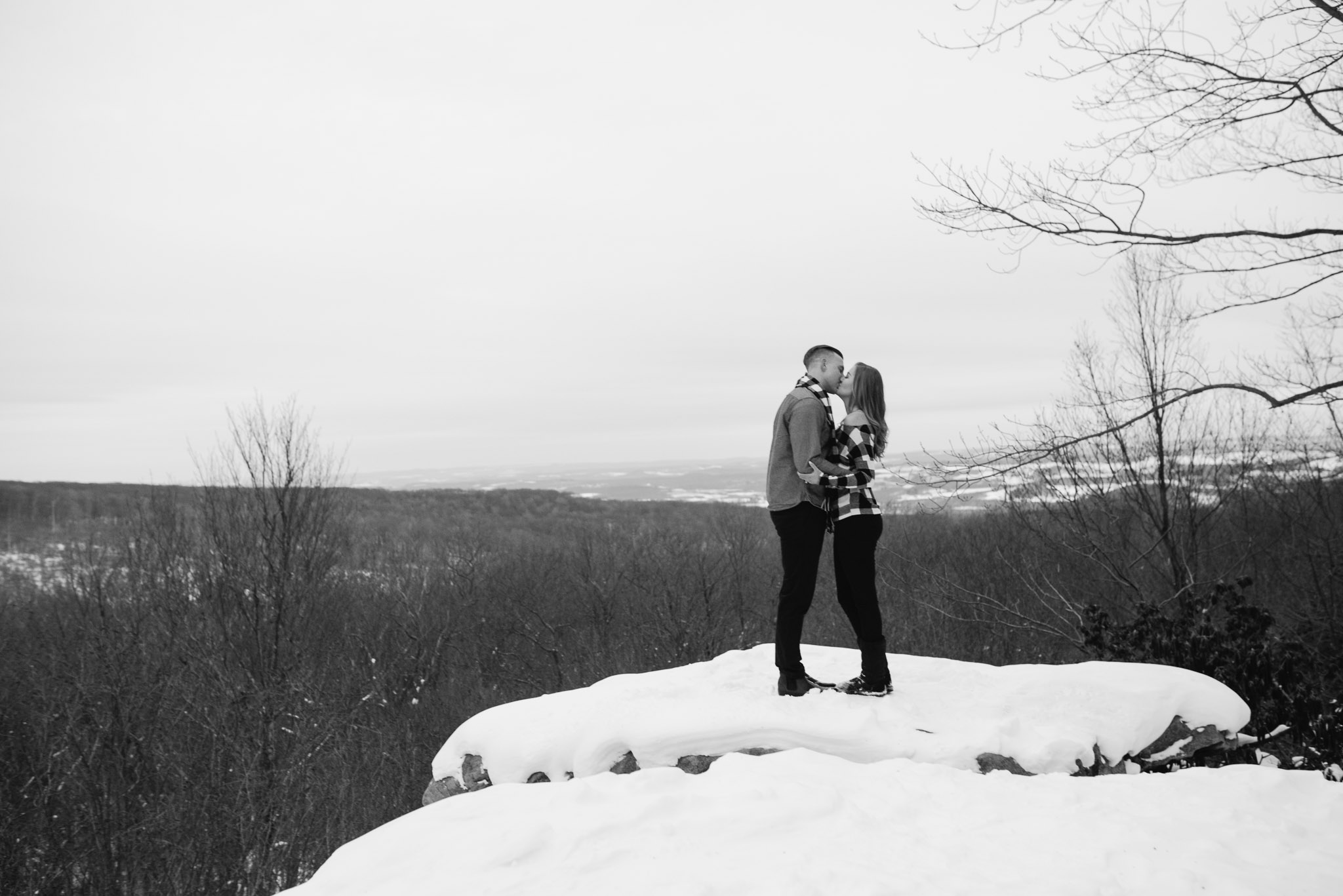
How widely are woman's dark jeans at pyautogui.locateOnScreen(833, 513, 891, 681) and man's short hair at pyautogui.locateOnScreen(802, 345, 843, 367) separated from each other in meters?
1.12

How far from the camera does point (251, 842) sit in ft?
48.5

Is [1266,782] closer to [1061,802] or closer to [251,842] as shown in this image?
[1061,802]

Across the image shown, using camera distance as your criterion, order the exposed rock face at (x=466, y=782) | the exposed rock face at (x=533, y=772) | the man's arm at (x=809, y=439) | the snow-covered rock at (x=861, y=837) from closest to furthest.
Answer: the snow-covered rock at (x=861, y=837)
the exposed rock face at (x=533, y=772)
the man's arm at (x=809, y=439)
the exposed rock face at (x=466, y=782)

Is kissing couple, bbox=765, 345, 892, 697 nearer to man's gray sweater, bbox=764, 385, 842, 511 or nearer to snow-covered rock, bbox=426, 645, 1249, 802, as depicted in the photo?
man's gray sweater, bbox=764, 385, 842, 511

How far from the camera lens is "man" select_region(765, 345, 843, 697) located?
17.7 ft

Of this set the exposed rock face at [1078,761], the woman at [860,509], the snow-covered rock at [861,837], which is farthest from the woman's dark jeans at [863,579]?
the snow-covered rock at [861,837]

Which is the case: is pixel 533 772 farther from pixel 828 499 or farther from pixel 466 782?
pixel 828 499

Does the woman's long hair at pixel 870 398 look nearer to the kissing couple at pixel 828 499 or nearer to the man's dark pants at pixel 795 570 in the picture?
the kissing couple at pixel 828 499

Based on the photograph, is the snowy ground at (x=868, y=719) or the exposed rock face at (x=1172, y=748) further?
the exposed rock face at (x=1172, y=748)

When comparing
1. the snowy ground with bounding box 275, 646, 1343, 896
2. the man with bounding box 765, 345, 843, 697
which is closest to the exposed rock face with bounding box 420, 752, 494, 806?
the snowy ground with bounding box 275, 646, 1343, 896

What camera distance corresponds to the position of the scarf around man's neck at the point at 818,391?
5.38 m

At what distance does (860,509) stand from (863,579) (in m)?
0.48

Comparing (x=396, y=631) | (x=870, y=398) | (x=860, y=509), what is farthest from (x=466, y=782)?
(x=396, y=631)

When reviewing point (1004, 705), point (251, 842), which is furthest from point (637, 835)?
point (251, 842)
